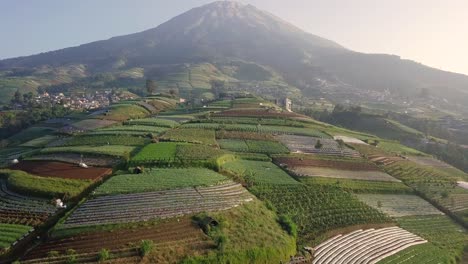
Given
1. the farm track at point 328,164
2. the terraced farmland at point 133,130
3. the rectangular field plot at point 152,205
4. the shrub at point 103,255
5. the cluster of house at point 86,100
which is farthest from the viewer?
the cluster of house at point 86,100

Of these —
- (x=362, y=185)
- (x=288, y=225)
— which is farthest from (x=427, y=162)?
(x=288, y=225)

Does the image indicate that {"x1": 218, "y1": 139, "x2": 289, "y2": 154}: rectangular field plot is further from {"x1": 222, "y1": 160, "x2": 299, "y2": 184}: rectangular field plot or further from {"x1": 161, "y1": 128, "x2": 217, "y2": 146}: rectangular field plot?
{"x1": 222, "y1": 160, "x2": 299, "y2": 184}: rectangular field plot

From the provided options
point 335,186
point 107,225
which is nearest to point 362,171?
point 335,186

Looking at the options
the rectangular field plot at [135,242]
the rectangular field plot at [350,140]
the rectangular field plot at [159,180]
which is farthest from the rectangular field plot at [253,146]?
the rectangular field plot at [135,242]

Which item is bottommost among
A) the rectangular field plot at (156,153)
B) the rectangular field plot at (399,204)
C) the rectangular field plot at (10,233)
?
the rectangular field plot at (399,204)

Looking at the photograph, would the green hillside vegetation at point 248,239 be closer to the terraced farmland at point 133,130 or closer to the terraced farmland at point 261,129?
the terraced farmland at point 133,130

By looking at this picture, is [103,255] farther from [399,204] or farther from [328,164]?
[328,164]
